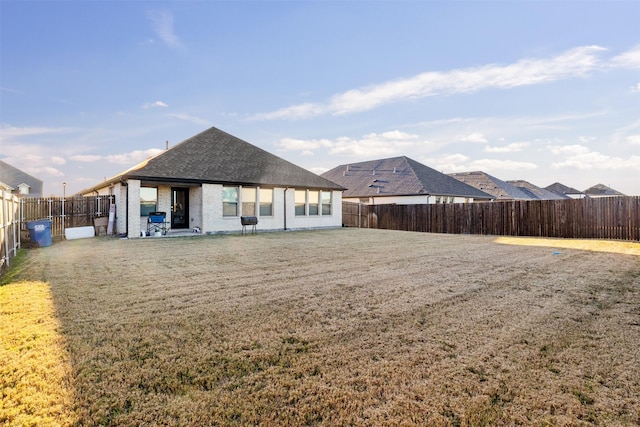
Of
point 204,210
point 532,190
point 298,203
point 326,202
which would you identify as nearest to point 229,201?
point 204,210

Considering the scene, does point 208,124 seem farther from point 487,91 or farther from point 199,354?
point 199,354

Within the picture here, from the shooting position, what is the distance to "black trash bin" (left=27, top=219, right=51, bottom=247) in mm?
10953

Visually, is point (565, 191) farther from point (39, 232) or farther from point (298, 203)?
point (39, 232)

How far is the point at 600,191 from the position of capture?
177 feet

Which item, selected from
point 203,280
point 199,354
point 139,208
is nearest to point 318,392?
point 199,354

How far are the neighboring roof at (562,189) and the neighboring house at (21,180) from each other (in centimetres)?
7955

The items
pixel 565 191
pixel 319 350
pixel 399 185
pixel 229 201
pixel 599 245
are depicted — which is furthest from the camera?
pixel 565 191

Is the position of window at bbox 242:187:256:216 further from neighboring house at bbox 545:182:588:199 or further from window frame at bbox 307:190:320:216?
neighboring house at bbox 545:182:588:199

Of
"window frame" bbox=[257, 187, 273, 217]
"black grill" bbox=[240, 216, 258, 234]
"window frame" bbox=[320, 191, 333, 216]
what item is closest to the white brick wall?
"window frame" bbox=[257, 187, 273, 217]

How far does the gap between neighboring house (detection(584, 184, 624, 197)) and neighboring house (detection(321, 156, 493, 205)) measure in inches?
1524

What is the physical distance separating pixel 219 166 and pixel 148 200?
12.5ft

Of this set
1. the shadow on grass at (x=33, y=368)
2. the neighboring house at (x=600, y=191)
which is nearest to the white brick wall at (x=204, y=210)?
A: the shadow on grass at (x=33, y=368)

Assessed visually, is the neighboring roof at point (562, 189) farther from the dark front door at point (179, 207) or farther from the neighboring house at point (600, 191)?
the dark front door at point (179, 207)

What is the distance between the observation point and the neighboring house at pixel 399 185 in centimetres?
2544
